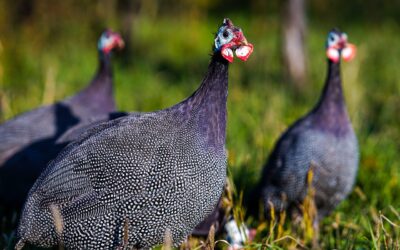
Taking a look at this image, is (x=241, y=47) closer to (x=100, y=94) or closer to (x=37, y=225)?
(x=37, y=225)

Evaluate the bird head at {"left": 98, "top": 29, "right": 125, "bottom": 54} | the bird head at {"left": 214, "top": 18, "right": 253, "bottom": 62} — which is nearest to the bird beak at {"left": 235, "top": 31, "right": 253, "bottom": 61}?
Result: the bird head at {"left": 214, "top": 18, "right": 253, "bottom": 62}

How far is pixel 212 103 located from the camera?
8.96 ft

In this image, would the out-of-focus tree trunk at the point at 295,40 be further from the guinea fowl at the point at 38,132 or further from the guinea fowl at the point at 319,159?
the guinea fowl at the point at 319,159

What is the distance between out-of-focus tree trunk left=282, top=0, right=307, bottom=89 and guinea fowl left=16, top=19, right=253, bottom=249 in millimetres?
3290

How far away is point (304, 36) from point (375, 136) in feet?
5.09

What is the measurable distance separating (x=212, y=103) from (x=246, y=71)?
13.6ft

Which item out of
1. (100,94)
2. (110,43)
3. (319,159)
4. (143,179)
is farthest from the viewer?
(110,43)

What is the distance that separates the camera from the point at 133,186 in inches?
102

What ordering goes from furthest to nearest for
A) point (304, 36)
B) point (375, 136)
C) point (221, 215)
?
point (304, 36)
point (375, 136)
point (221, 215)

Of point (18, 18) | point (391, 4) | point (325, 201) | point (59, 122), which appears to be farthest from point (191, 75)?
point (391, 4)

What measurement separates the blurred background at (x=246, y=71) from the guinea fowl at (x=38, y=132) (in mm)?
339

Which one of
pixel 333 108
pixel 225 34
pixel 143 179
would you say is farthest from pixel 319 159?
pixel 143 179

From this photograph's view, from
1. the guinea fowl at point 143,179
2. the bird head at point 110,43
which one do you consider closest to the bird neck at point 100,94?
the bird head at point 110,43

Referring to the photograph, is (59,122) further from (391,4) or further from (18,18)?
(391,4)
